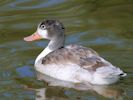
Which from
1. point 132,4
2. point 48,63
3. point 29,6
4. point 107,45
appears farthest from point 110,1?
point 48,63

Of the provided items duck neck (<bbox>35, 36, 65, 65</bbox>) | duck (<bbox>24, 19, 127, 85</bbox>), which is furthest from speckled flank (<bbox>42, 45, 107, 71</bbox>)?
duck neck (<bbox>35, 36, 65, 65</bbox>)

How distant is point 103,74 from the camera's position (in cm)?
1157

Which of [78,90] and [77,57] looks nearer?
[78,90]

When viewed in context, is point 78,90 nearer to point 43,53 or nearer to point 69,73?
point 69,73

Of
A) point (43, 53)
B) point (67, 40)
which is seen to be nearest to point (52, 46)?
point (43, 53)

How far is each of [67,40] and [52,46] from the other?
4.25ft

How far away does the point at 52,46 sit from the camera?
42.1ft

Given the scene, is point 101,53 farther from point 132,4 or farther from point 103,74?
point 132,4

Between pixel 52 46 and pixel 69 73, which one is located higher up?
pixel 52 46

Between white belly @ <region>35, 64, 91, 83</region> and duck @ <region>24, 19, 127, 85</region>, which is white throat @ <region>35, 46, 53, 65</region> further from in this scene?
white belly @ <region>35, 64, 91, 83</region>

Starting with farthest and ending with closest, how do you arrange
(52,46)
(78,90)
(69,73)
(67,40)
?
(67,40), (52,46), (69,73), (78,90)

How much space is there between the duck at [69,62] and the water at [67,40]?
0.15m

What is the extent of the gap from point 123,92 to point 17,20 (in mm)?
4551

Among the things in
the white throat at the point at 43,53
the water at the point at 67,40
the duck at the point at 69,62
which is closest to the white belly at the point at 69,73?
the duck at the point at 69,62
